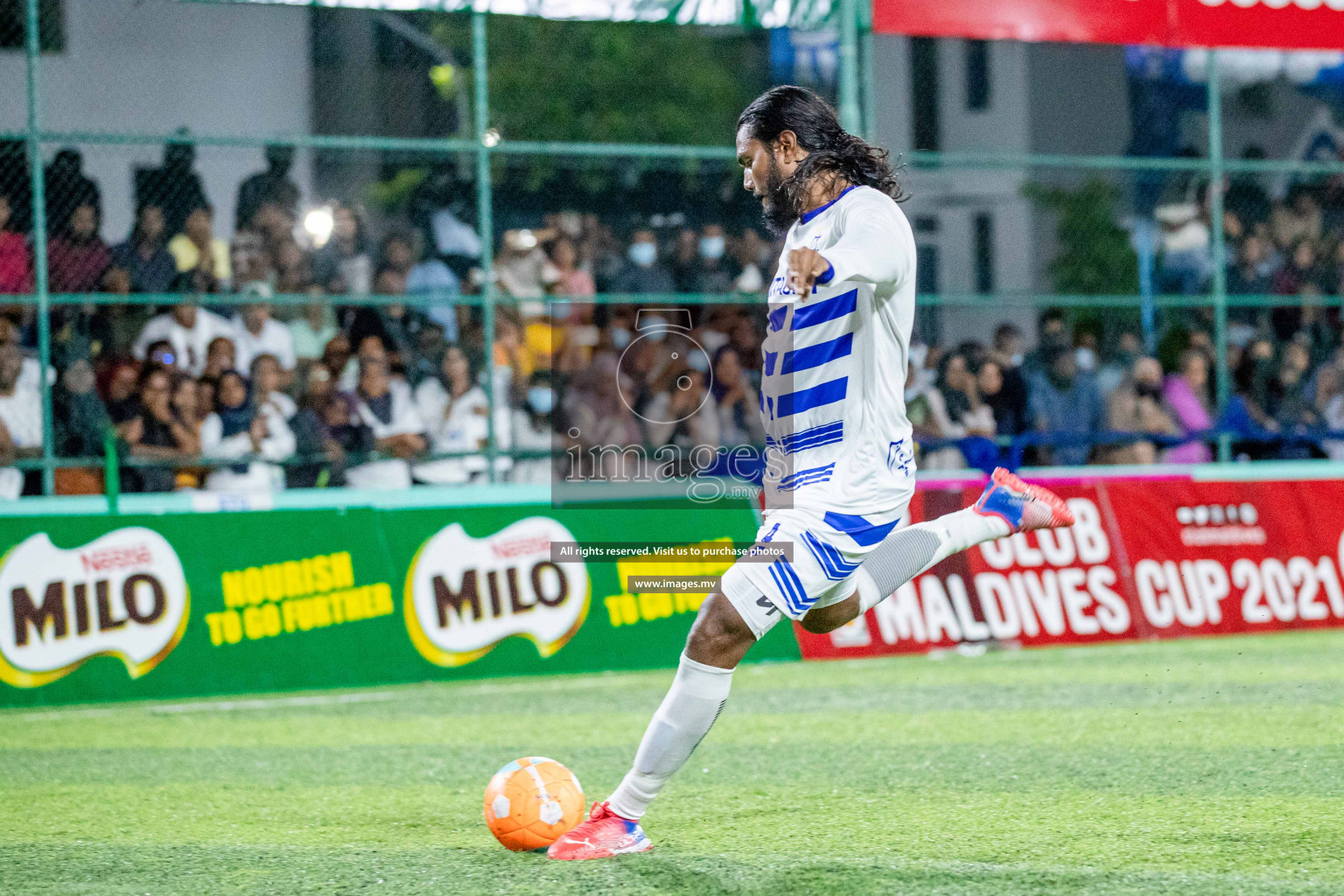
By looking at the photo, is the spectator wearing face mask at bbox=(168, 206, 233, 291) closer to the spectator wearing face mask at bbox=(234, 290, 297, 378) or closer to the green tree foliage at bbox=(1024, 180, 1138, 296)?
the spectator wearing face mask at bbox=(234, 290, 297, 378)

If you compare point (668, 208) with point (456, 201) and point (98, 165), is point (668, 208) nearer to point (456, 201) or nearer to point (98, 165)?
point (456, 201)

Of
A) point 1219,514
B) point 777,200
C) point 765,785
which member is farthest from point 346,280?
point 777,200

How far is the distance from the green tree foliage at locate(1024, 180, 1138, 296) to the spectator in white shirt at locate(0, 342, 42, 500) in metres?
25.1

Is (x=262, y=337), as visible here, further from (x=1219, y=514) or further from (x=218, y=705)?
(x=1219, y=514)

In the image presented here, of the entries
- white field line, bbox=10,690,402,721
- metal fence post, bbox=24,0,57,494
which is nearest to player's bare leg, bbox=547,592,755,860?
white field line, bbox=10,690,402,721


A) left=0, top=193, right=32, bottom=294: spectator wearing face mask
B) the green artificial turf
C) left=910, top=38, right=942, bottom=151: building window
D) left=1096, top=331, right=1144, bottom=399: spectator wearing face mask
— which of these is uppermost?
left=910, top=38, right=942, bottom=151: building window

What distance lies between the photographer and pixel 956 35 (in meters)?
12.0

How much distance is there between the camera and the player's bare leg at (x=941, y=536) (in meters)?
5.12

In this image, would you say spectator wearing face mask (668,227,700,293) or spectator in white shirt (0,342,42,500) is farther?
spectator wearing face mask (668,227,700,293)

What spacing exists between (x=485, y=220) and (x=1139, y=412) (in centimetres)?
550

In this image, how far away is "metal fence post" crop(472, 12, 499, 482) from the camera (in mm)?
11172

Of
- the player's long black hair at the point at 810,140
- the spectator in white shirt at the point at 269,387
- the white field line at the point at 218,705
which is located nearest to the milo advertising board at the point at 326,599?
the white field line at the point at 218,705

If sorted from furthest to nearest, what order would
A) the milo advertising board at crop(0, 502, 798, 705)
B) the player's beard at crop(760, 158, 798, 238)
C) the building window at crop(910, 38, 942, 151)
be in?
the building window at crop(910, 38, 942, 151) → the milo advertising board at crop(0, 502, 798, 705) → the player's beard at crop(760, 158, 798, 238)

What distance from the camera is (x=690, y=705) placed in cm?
462
